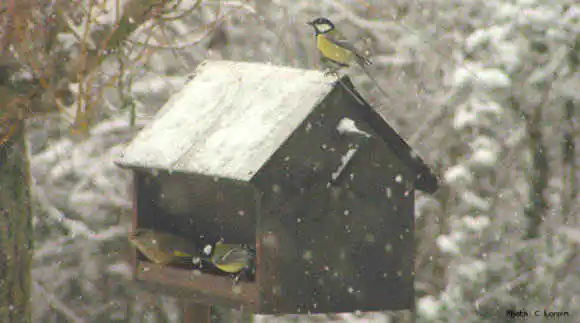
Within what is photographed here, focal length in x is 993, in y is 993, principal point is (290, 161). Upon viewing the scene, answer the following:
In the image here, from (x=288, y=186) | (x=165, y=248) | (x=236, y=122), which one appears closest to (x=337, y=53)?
(x=236, y=122)

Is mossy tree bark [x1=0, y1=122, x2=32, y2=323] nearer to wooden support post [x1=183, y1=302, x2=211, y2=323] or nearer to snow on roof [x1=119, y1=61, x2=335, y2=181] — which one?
snow on roof [x1=119, y1=61, x2=335, y2=181]

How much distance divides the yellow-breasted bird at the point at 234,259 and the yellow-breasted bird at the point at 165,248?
0.29 metres

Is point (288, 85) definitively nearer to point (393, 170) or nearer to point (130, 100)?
point (393, 170)

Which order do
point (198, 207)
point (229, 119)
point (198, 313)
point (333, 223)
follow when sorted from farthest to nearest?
1. point (198, 207)
2. point (198, 313)
3. point (229, 119)
4. point (333, 223)

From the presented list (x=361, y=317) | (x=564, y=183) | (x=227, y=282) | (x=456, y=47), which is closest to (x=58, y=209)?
(x=361, y=317)

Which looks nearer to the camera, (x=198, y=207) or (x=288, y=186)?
(x=288, y=186)

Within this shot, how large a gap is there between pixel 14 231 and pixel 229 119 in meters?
1.44

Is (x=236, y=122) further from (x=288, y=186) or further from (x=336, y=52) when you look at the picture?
(x=336, y=52)

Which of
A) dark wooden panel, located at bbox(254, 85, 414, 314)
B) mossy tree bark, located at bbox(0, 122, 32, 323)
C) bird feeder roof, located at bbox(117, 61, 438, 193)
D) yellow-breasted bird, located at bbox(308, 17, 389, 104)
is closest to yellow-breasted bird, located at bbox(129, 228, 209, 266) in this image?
bird feeder roof, located at bbox(117, 61, 438, 193)

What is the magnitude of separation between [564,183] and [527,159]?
0.38 meters

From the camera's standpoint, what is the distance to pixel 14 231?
517 centimetres

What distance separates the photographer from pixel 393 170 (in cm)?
465

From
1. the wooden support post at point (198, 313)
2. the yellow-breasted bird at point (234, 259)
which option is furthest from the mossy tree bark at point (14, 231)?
the yellow-breasted bird at point (234, 259)

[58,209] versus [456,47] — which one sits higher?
[456,47]
